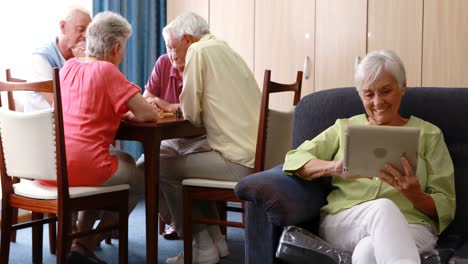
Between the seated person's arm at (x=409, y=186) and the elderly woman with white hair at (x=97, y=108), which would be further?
the elderly woman with white hair at (x=97, y=108)

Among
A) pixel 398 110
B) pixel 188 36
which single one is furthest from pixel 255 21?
pixel 398 110

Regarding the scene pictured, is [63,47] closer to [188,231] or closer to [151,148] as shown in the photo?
[151,148]

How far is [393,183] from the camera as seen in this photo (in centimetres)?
201

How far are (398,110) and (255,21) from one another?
2.34m

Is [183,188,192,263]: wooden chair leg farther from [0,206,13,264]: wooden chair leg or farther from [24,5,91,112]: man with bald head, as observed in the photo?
[24,5,91,112]: man with bald head

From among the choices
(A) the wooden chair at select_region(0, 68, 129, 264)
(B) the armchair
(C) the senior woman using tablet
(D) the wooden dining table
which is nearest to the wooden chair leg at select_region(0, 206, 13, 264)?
(A) the wooden chair at select_region(0, 68, 129, 264)

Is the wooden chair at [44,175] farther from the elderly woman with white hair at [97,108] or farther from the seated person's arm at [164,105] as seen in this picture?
the seated person's arm at [164,105]

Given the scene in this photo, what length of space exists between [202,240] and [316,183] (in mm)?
1043

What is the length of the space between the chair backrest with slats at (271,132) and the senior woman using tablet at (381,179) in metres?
0.62

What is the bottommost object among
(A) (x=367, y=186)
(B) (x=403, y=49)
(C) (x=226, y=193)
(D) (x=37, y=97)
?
(C) (x=226, y=193)

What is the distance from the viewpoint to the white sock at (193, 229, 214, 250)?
316cm

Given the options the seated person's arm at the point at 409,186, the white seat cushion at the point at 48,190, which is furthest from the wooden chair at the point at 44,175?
the seated person's arm at the point at 409,186

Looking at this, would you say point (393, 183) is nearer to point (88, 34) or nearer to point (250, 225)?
point (250, 225)

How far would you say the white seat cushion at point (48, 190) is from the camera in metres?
2.68
